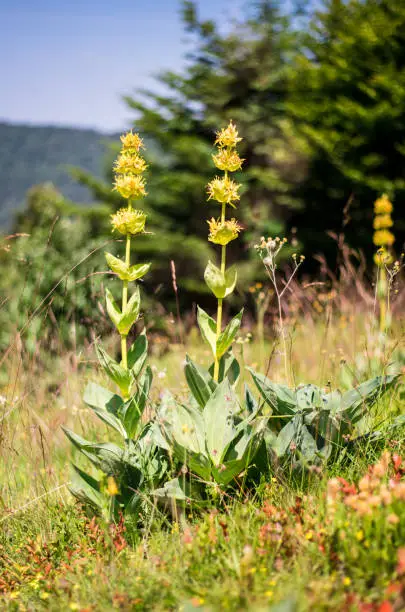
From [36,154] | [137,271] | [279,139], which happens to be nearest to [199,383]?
[137,271]

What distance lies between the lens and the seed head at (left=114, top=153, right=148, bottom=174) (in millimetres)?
2365

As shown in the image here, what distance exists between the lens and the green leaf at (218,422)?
214 centimetres

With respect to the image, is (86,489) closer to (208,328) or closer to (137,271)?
(208,328)

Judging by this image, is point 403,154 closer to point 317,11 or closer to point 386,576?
point 317,11

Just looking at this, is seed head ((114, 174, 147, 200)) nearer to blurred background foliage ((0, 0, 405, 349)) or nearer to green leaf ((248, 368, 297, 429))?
green leaf ((248, 368, 297, 429))

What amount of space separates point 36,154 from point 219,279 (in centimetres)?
8524

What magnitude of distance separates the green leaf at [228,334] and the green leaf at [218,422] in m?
0.19

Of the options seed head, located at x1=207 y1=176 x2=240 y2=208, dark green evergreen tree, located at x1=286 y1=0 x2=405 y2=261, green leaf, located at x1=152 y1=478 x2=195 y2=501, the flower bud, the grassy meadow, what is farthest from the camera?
dark green evergreen tree, located at x1=286 y1=0 x2=405 y2=261

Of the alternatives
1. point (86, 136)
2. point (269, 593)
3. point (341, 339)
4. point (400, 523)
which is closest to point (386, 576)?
point (400, 523)

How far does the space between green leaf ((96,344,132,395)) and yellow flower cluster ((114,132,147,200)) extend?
2.37 ft

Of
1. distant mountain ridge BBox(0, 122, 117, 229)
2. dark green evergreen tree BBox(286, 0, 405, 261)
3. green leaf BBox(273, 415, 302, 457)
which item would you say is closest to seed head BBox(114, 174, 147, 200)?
green leaf BBox(273, 415, 302, 457)

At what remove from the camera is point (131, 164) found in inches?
93.7

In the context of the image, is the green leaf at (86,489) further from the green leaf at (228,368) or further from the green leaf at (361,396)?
the green leaf at (361,396)

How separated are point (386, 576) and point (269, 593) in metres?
0.35
